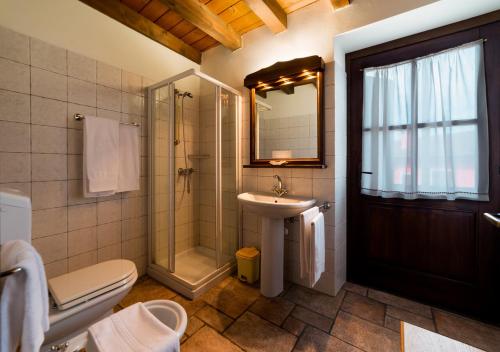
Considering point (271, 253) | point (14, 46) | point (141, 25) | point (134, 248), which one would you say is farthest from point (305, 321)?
point (141, 25)

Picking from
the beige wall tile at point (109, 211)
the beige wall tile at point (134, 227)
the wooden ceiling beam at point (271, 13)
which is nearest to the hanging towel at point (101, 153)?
the beige wall tile at point (109, 211)

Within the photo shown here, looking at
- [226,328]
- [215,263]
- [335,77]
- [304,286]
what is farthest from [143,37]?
[304,286]

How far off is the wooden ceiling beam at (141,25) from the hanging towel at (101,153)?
0.97 meters

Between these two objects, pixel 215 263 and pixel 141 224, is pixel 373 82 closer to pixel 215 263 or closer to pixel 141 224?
pixel 215 263

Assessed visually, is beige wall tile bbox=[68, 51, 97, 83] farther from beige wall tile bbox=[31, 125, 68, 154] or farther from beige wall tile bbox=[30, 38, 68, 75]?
beige wall tile bbox=[31, 125, 68, 154]

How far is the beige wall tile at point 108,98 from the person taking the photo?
72.0 inches

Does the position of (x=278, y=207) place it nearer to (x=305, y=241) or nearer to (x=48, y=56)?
(x=305, y=241)

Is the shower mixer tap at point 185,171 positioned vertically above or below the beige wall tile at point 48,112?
below

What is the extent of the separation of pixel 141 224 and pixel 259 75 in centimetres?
190

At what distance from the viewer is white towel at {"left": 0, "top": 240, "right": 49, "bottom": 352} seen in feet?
2.24

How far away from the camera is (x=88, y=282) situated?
1.28 metres

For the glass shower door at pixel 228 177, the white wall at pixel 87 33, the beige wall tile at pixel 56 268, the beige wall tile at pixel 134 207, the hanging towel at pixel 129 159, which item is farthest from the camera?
the glass shower door at pixel 228 177

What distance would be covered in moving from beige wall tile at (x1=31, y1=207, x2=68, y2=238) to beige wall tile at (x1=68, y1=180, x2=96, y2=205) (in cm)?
8

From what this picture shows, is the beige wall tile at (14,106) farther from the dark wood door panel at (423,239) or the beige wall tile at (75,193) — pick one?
the dark wood door panel at (423,239)
